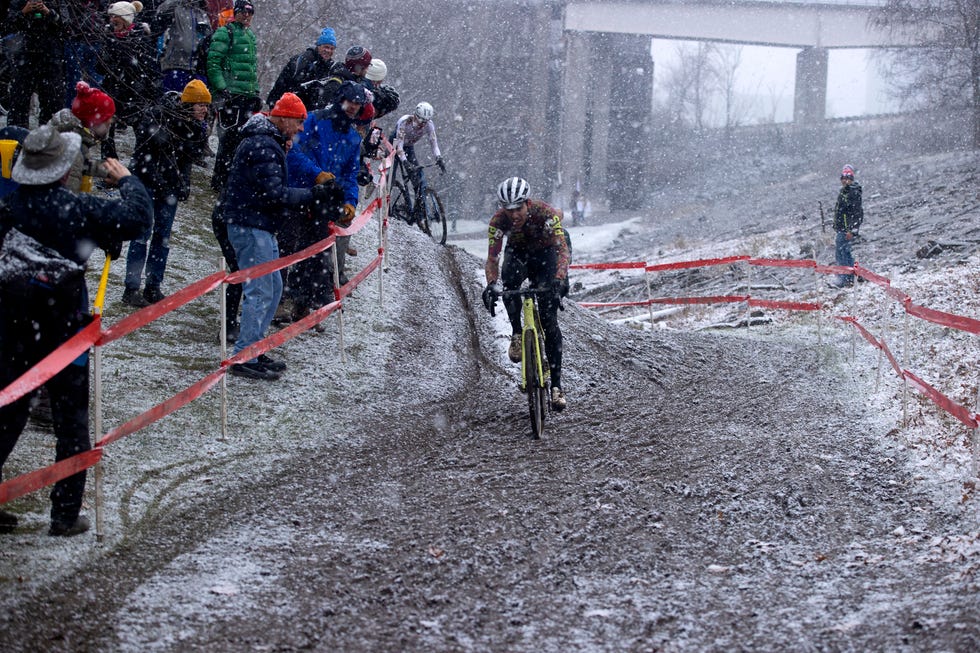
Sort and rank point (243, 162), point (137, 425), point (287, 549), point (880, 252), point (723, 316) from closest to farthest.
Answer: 1. point (287, 549)
2. point (137, 425)
3. point (243, 162)
4. point (723, 316)
5. point (880, 252)

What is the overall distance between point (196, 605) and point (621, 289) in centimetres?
1782

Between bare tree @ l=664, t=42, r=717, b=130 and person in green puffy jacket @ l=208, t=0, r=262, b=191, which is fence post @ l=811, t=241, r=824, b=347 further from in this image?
bare tree @ l=664, t=42, r=717, b=130

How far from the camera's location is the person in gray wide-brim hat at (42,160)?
190 inches

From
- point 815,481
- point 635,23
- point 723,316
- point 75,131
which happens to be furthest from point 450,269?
point 635,23

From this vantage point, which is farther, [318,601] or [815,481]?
[815,481]

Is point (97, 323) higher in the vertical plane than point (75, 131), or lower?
lower

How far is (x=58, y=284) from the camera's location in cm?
483

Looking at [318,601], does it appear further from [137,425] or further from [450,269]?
[450,269]

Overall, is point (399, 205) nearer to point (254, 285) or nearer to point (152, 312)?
point (254, 285)

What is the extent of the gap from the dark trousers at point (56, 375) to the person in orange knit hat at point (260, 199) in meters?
3.01

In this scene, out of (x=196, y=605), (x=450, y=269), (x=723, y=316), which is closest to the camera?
(x=196, y=605)

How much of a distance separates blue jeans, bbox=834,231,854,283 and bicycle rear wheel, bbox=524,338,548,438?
11712 millimetres

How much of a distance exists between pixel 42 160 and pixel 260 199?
3248 millimetres

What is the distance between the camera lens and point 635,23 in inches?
2015
